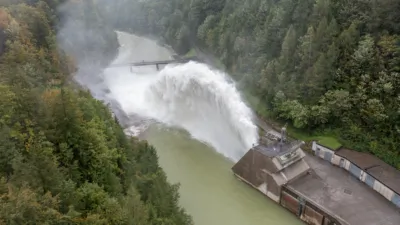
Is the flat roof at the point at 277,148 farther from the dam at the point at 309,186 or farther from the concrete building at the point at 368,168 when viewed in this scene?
the concrete building at the point at 368,168

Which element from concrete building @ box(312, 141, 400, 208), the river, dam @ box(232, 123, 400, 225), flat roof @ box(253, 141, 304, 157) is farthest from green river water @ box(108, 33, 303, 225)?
concrete building @ box(312, 141, 400, 208)

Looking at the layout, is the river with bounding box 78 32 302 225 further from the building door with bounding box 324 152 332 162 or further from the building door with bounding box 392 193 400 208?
the building door with bounding box 392 193 400 208

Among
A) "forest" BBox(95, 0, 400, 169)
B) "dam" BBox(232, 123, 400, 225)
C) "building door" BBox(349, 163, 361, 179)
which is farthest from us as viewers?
"forest" BBox(95, 0, 400, 169)

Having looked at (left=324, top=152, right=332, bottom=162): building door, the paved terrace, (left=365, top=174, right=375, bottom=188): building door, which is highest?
(left=324, top=152, right=332, bottom=162): building door

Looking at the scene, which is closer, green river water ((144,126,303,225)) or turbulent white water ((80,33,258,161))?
green river water ((144,126,303,225))

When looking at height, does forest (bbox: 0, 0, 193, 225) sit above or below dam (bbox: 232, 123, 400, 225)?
above

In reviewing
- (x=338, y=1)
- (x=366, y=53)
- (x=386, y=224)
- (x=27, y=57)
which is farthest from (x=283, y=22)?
(x=27, y=57)

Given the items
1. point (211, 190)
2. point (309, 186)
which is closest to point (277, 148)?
point (309, 186)

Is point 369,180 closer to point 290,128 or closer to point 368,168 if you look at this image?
point 368,168
